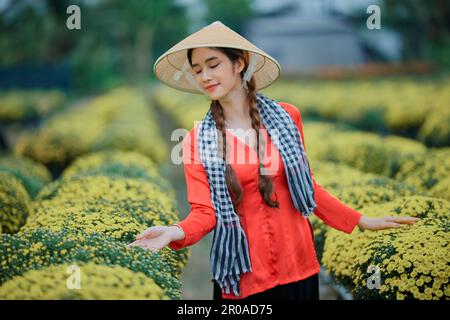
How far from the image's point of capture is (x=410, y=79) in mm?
21719

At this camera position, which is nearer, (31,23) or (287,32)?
(31,23)

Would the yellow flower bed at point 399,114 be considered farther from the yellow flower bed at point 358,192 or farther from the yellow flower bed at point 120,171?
the yellow flower bed at point 120,171

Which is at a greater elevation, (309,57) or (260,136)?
(309,57)

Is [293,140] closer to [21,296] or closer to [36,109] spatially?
[21,296]

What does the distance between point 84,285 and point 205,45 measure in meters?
1.06

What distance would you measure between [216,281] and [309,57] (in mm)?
28254

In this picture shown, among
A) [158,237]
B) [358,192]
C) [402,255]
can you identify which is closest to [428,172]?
[358,192]

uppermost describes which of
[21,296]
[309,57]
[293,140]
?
[309,57]

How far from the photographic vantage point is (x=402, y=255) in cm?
263

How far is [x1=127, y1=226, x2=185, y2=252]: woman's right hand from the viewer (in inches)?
82.8

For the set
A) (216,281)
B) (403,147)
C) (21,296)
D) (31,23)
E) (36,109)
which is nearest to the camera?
(21,296)

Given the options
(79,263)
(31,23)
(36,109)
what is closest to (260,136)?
(79,263)

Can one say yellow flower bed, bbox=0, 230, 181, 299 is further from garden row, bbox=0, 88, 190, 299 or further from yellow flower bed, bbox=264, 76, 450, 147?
yellow flower bed, bbox=264, 76, 450, 147

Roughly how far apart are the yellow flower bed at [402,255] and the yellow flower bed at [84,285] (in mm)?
1167
